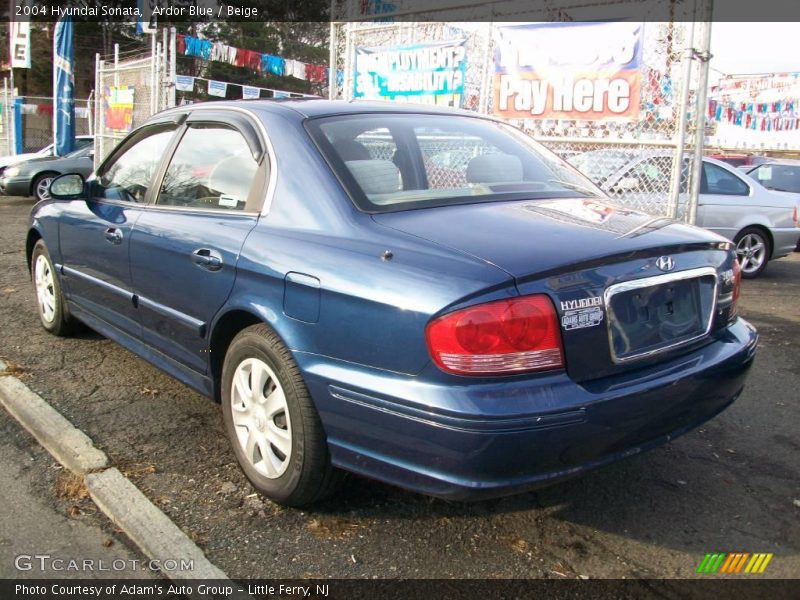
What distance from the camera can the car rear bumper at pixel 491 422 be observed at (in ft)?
7.68

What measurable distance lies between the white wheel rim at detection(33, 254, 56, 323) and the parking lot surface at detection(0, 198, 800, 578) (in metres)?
1.08

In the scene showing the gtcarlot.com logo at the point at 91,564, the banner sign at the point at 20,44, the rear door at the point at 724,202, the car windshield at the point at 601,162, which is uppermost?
the banner sign at the point at 20,44

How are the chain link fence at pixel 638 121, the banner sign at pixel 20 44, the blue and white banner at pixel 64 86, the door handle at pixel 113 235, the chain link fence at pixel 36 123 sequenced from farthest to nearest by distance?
the chain link fence at pixel 36 123 < the banner sign at pixel 20 44 < the blue and white banner at pixel 64 86 < the chain link fence at pixel 638 121 < the door handle at pixel 113 235

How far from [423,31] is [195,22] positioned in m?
26.0

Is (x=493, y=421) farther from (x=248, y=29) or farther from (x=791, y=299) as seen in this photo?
(x=248, y=29)

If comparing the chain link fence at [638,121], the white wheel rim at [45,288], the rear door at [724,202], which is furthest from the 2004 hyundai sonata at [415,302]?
the rear door at [724,202]

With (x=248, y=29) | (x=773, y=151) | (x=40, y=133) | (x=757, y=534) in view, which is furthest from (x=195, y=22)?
(x=757, y=534)

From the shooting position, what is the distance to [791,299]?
766 centimetres

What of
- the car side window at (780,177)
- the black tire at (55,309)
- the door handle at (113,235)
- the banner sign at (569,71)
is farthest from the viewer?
the car side window at (780,177)

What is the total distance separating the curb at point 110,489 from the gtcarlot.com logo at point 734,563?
5.71 feet

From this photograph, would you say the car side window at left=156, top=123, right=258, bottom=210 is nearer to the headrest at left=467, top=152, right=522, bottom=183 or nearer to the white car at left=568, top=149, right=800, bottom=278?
the headrest at left=467, top=152, right=522, bottom=183

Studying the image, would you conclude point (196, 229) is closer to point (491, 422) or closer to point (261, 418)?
point (261, 418)

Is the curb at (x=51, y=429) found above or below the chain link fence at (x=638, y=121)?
→ below

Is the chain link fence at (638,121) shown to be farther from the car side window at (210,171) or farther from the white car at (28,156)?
the white car at (28,156)
